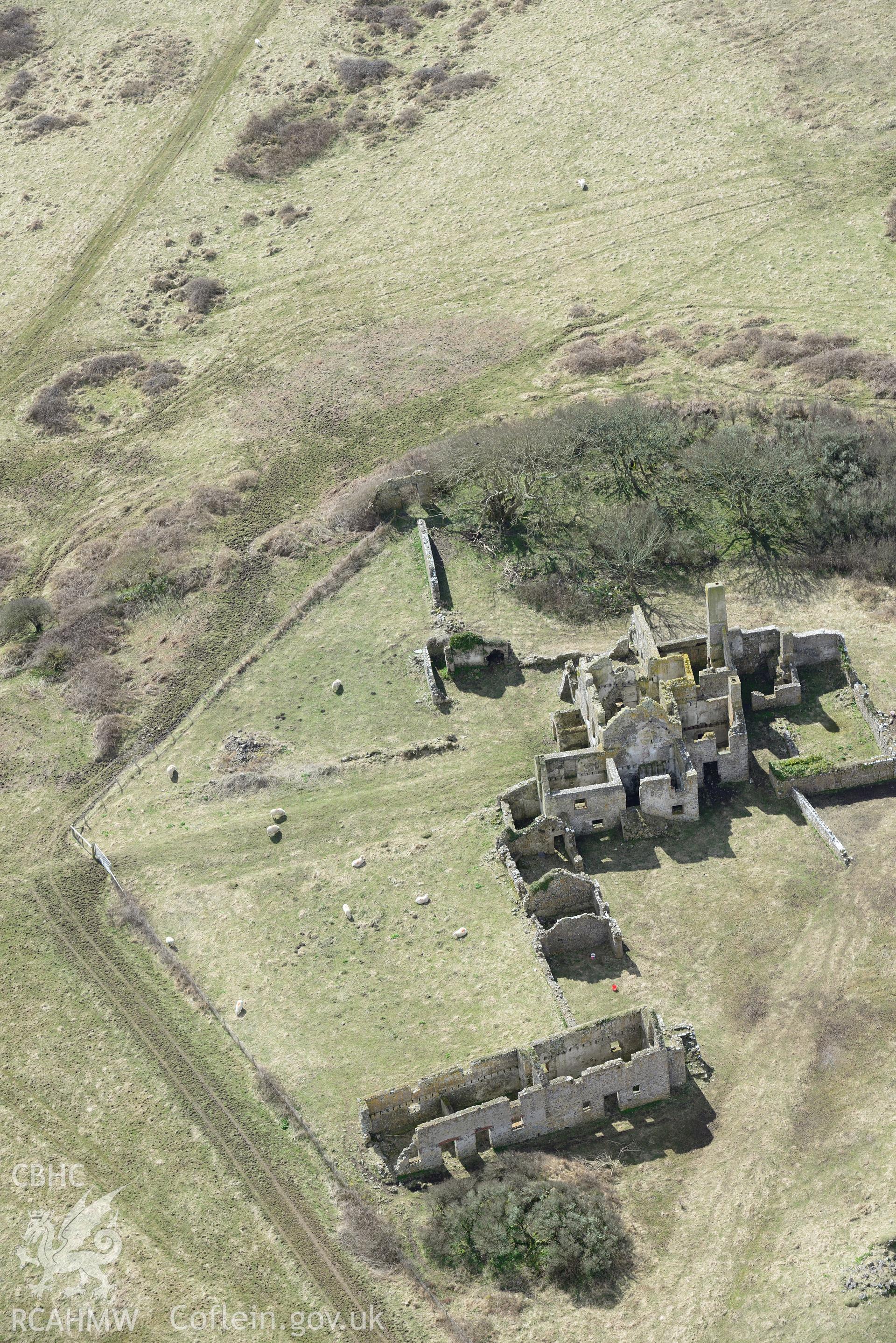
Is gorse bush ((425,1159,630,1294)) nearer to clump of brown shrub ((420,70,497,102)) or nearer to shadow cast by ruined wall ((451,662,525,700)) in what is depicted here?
shadow cast by ruined wall ((451,662,525,700))

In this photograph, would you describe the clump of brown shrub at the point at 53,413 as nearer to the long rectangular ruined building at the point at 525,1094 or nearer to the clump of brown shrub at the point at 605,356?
the clump of brown shrub at the point at 605,356

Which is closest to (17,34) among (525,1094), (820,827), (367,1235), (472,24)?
(472,24)

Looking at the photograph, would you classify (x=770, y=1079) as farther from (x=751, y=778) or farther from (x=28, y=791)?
(x=28, y=791)

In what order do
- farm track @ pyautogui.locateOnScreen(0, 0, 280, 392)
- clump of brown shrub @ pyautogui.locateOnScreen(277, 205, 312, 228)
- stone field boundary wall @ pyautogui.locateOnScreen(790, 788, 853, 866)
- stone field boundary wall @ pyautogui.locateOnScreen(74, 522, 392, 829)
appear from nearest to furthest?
1. stone field boundary wall @ pyautogui.locateOnScreen(790, 788, 853, 866)
2. stone field boundary wall @ pyautogui.locateOnScreen(74, 522, 392, 829)
3. farm track @ pyautogui.locateOnScreen(0, 0, 280, 392)
4. clump of brown shrub @ pyautogui.locateOnScreen(277, 205, 312, 228)

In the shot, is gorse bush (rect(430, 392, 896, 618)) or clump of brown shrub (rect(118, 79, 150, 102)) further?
clump of brown shrub (rect(118, 79, 150, 102))

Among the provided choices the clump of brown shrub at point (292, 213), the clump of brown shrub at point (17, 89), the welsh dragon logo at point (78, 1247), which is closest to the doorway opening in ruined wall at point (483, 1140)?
the welsh dragon logo at point (78, 1247)

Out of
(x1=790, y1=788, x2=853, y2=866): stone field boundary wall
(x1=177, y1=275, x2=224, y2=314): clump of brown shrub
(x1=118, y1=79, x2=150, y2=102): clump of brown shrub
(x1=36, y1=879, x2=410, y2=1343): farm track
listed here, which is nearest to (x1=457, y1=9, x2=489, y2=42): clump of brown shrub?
(x1=118, y1=79, x2=150, y2=102): clump of brown shrub

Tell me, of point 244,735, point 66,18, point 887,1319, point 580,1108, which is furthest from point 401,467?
point 66,18
